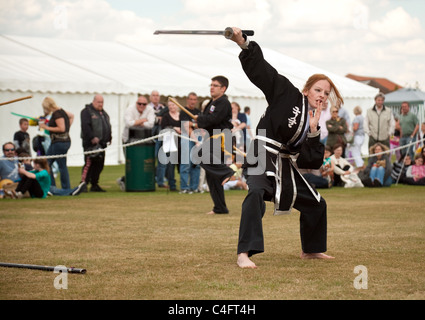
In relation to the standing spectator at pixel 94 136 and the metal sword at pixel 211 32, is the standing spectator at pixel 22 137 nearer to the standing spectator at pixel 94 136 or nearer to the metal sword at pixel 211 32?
the standing spectator at pixel 94 136

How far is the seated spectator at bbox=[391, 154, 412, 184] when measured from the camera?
18.2 metres

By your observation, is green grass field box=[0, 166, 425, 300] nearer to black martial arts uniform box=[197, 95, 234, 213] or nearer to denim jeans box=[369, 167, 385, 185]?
black martial arts uniform box=[197, 95, 234, 213]

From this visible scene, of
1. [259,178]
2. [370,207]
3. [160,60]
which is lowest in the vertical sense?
[370,207]

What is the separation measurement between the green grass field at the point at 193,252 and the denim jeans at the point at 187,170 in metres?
2.53

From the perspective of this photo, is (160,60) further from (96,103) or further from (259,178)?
(259,178)

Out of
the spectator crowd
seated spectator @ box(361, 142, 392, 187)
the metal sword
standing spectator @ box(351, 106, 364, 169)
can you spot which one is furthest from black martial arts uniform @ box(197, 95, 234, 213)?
standing spectator @ box(351, 106, 364, 169)

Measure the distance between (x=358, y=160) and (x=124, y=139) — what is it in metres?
7.58

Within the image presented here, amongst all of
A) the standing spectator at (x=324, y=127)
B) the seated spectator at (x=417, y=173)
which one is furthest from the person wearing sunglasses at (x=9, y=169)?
the seated spectator at (x=417, y=173)

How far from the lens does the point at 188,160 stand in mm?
16062

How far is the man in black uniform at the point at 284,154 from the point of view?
6766 millimetres

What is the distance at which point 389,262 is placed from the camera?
6930 mm

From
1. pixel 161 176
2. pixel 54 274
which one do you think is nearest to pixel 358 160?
pixel 161 176

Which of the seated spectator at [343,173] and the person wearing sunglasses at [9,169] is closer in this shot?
the person wearing sunglasses at [9,169]

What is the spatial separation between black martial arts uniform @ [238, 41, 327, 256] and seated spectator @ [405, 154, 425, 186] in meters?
11.2
